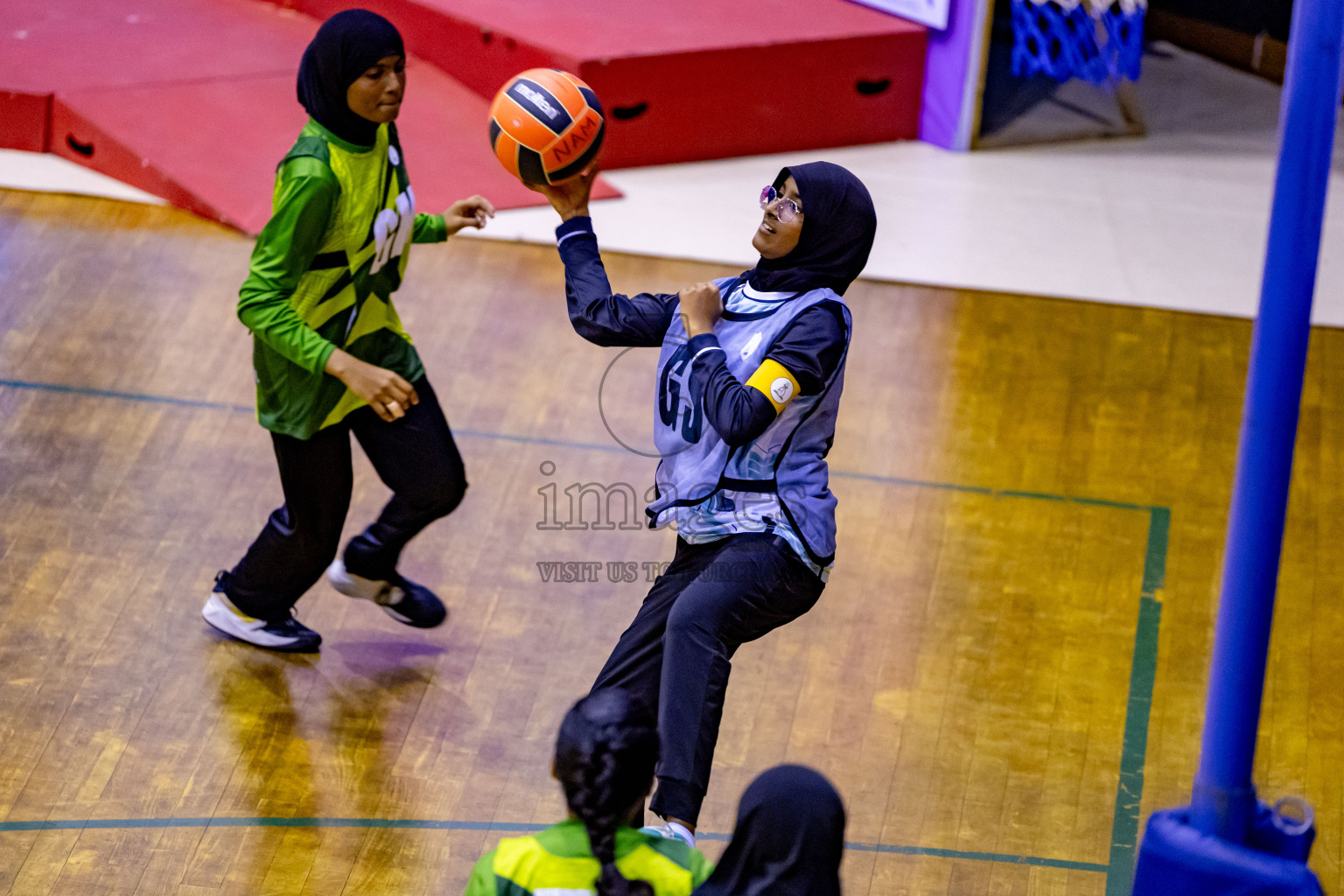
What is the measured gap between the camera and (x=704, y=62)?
7.36 meters

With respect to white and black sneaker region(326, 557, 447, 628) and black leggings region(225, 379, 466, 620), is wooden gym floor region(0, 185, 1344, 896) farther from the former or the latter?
black leggings region(225, 379, 466, 620)

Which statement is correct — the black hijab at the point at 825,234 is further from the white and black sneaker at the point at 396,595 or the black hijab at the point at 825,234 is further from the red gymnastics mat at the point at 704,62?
the red gymnastics mat at the point at 704,62

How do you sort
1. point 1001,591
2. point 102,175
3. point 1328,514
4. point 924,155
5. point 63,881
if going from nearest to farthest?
point 63,881 < point 1001,591 < point 1328,514 < point 102,175 < point 924,155

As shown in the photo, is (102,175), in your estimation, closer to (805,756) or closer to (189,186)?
(189,186)

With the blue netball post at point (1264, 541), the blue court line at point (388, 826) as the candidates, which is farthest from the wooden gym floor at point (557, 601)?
the blue netball post at point (1264, 541)

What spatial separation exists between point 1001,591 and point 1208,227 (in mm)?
3082

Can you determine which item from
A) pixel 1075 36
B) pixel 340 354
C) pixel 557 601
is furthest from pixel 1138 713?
pixel 1075 36

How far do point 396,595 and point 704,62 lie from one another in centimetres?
375

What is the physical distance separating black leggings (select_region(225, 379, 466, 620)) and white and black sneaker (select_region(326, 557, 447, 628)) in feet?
0.33

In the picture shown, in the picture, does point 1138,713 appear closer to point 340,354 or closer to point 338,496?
point 338,496

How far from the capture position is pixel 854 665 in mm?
4441

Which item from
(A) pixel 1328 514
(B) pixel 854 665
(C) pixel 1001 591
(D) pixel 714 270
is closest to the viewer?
(B) pixel 854 665

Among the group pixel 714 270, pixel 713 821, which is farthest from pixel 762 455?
pixel 714 270

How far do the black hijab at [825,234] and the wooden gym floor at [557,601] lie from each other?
135cm
